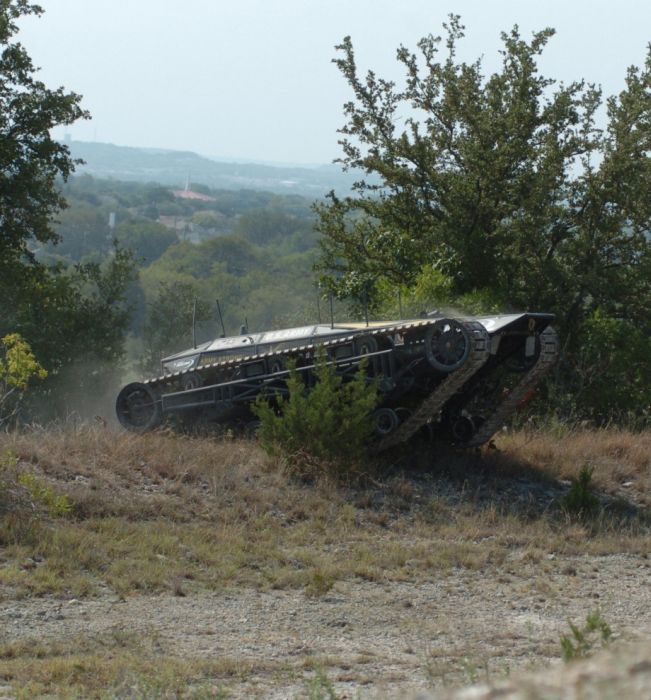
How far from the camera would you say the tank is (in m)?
14.6

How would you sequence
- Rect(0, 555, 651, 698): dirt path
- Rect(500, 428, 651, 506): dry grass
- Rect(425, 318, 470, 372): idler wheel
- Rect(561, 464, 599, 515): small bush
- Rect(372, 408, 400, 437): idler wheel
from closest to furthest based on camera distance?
Rect(0, 555, 651, 698): dirt path < Rect(561, 464, 599, 515): small bush < Rect(425, 318, 470, 372): idler wheel < Rect(500, 428, 651, 506): dry grass < Rect(372, 408, 400, 437): idler wheel

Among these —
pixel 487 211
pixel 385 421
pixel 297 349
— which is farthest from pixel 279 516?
pixel 487 211

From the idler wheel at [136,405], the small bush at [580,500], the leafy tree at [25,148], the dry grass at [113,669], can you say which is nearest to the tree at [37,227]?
the leafy tree at [25,148]

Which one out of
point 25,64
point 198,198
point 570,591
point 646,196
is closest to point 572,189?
point 646,196

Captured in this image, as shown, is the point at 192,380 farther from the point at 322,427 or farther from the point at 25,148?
the point at 25,148

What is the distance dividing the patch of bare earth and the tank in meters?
0.66

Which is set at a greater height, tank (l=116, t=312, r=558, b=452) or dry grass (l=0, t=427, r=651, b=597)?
tank (l=116, t=312, r=558, b=452)

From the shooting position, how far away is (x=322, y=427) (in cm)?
1398

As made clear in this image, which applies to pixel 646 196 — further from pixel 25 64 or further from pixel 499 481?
pixel 25 64

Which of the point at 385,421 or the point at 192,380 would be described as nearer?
the point at 385,421

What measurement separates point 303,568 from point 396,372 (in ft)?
15.0

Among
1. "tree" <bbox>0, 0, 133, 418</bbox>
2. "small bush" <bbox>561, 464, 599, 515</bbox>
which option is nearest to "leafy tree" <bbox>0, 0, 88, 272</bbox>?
"tree" <bbox>0, 0, 133, 418</bbox>

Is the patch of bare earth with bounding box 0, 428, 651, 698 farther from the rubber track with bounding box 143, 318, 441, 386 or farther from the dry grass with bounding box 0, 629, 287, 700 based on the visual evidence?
the rubber track with bounding box 143, 318, 441, 386

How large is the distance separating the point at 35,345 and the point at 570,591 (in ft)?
71.6
